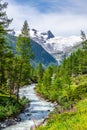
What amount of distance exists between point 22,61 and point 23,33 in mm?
5021

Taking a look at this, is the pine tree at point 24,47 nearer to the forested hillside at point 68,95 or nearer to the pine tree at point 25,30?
the pine tree at point 25,30

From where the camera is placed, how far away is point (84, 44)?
99.1 metres

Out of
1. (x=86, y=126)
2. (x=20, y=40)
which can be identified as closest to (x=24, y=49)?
(x=20, y=40)

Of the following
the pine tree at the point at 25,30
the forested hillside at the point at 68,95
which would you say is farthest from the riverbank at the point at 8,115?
the pine tree at the point at 25,30

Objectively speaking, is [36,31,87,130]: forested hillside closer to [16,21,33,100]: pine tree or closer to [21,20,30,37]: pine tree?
[16,21,33,100]: pine tree

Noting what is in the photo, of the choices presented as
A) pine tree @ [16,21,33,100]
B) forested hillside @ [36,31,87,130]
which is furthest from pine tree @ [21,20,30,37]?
forested hillside @ [36,31,87,130]

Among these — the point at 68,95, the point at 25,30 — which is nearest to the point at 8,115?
the point at 68,95

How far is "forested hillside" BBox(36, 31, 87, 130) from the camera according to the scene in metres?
18.4

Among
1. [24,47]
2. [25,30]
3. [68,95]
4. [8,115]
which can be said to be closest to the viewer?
[8,115]

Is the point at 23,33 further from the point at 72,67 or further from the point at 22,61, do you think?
the point at 72,67

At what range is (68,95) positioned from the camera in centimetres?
5672

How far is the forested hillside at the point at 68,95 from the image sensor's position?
60.3 ft

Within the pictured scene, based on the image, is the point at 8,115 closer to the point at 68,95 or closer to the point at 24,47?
the point at 24,47

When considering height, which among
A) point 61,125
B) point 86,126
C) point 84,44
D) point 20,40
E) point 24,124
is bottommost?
point 84,44
